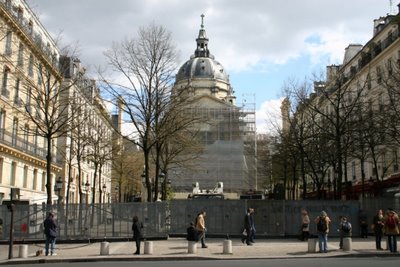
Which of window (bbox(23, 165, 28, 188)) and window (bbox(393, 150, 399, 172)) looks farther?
window (bbox(23, 165, 28, 188))

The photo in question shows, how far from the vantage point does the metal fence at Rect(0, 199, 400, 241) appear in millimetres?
27797

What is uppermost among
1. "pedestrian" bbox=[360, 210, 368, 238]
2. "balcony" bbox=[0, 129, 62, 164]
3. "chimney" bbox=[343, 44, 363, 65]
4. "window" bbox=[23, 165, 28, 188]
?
"chimney" bbox=[343, 44, 363, 65]

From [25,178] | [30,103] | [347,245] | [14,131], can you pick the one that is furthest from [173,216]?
[25,178]

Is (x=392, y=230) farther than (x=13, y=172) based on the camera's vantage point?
No

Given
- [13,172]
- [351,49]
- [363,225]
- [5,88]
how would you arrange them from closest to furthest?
1. [363,225]
2. [5,88]
3. [13,172]
4. [351,49]

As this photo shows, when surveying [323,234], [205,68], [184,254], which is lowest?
[184,254]

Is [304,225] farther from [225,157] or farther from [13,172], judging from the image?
[225,157]

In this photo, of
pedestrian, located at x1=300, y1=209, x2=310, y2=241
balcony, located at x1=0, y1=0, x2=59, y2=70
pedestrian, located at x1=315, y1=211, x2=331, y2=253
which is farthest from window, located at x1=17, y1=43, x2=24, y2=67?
pedestrian, located at x1=315, y1=211, x2=331, y2=253

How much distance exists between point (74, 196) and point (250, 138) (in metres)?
32.2

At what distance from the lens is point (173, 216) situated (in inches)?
1149

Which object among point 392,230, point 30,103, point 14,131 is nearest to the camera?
point 392,230

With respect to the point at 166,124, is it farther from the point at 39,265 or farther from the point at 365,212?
the point at 39,265

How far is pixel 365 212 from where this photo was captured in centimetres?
2972

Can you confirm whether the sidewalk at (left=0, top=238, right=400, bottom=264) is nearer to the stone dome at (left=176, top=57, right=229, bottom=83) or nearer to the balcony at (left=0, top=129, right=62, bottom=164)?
the balcony at (left=0, top=129, right=62, bottom=164)
